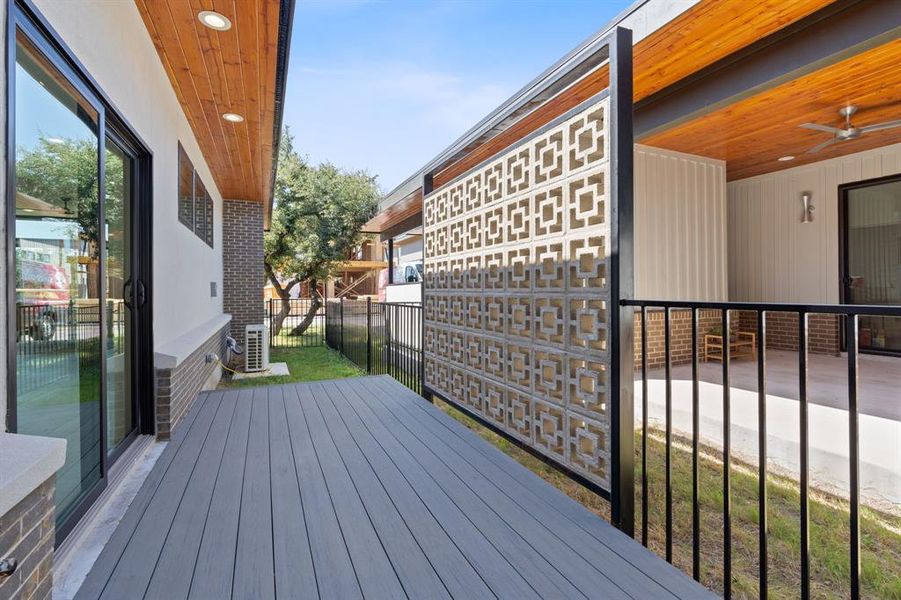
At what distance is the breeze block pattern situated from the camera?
2.08m

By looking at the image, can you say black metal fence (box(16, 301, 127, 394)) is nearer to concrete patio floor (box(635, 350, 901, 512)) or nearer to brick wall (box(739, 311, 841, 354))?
concrete patio floor (box(635, 350, 901, 512))

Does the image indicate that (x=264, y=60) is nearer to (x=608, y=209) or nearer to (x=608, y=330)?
(x=608, y=209)

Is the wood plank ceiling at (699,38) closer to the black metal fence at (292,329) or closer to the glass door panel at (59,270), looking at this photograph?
the glass door panel at (59,270)

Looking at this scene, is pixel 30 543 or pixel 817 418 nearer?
pixel 30 543

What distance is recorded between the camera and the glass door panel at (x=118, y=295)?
2406mm

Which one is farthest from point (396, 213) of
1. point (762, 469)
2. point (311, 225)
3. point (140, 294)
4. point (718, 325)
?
point (762, 469)

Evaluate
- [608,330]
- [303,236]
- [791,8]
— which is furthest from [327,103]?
[608,330]

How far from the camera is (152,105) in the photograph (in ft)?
10.4

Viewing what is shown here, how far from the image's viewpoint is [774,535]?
2.47 meters

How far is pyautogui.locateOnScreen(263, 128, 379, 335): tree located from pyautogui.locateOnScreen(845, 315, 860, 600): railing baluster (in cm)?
1118

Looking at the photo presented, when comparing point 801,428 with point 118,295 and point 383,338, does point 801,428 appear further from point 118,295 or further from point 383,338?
point 383,338

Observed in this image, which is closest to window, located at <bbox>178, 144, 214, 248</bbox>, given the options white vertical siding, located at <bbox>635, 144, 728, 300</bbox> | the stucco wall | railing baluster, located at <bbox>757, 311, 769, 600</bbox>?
the stucco wall

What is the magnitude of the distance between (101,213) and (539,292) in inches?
85.5

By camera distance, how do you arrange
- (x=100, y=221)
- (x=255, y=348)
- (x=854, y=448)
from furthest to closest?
(x=255, y=348) < (x=100, y=221) < (x=854, y=448)
